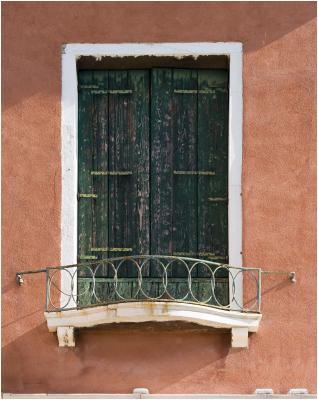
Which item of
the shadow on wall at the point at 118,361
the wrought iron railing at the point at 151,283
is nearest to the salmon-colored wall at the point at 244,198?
the shadow on wall at the point at 118,361

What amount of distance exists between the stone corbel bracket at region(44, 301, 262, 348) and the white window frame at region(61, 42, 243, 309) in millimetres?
300

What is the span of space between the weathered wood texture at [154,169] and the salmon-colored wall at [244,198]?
32cm

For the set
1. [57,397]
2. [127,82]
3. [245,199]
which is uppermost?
[127,82]

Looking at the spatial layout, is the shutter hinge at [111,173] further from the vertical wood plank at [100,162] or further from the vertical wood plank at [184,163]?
the vertical wood plank at [184,163]

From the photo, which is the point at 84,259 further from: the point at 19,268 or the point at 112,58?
the point at 112,58

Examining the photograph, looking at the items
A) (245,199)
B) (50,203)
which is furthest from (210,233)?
(50,203)

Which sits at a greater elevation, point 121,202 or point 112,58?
point 112,58

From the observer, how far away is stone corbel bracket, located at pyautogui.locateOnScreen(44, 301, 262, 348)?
12.5 meters

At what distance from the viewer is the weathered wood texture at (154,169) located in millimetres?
13328

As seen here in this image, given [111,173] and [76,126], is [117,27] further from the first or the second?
[111,173]

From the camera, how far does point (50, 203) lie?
43.3 ft

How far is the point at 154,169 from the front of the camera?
1341 cm

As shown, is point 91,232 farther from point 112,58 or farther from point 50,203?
point 112,58

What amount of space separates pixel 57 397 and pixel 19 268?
3.73 feet
